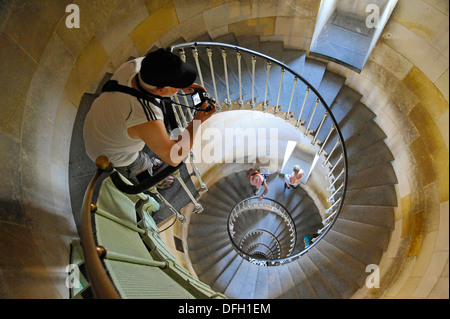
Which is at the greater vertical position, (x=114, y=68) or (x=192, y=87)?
(x=114, y=68)

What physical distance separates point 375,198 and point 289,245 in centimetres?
425

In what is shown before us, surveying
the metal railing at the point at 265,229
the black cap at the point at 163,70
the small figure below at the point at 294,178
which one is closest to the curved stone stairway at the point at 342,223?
the metal railing at the point at 265,229

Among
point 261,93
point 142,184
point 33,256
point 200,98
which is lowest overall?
point 33,256

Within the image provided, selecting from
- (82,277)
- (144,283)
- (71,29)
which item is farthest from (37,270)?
(71,29)

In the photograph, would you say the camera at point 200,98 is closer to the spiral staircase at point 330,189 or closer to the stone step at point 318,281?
the spiral staircase at point 330,189

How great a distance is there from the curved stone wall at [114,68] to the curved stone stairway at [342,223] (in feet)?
0.66

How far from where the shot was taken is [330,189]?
17.2 feet

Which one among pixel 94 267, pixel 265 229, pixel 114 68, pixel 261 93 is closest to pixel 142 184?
pixel 94 267

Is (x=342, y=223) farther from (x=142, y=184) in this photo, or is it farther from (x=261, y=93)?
(x=142, y=184)

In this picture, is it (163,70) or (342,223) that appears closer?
(163,70)

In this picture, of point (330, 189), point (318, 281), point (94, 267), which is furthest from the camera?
point (330, 189)

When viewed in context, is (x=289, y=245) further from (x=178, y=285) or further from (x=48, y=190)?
(x=48, y=190)

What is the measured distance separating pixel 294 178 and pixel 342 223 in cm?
219

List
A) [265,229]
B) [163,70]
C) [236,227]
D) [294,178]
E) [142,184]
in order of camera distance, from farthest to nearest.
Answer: [265,229] < [236,227] < [294,178] < [142,184] < [163,70]
